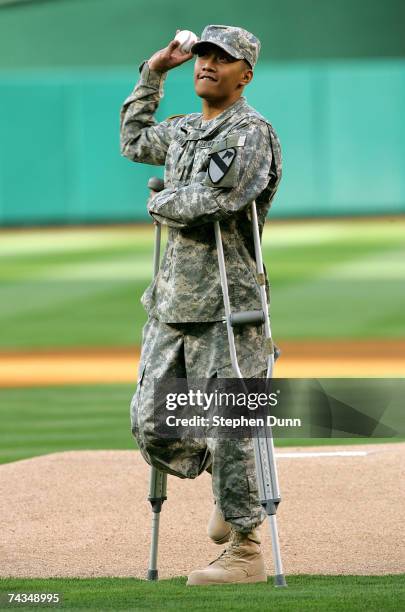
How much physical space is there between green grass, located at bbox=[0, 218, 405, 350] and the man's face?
10284mm

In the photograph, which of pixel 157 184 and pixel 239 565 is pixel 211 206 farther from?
pixel 239 565

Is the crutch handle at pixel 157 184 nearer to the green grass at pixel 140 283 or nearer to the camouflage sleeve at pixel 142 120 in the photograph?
the camouflage sleeve at pixel 142 120

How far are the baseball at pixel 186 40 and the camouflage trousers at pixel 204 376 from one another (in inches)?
46.2

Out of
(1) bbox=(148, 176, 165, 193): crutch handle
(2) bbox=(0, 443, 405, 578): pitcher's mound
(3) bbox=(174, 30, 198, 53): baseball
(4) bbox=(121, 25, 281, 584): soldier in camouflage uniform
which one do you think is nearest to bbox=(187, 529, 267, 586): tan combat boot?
(4) bbox=(121, 25, 281, 584): soldier in camouflage uniform

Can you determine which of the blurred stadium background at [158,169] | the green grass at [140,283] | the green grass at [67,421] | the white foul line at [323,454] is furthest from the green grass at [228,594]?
the blurred stadium background at [158,169]

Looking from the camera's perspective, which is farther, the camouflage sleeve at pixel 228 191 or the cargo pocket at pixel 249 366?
the cargo pocket at pixel 249 366

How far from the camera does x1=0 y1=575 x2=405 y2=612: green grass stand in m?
5.11

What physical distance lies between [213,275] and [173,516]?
2.36m

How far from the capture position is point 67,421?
38.2ft

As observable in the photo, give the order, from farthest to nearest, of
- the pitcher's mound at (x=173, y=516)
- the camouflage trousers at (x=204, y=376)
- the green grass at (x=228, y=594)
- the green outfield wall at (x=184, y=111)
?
1. the green outfield wall at (x=184, y=111)
2. the pitcher's mound at (x=173, y=516)
3. the camouflage trousers at (x=204, y=376)
4. the green grass at (x=228, y=594)

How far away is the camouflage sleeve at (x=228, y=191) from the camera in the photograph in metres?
5.67

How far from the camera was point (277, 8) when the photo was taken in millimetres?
36781

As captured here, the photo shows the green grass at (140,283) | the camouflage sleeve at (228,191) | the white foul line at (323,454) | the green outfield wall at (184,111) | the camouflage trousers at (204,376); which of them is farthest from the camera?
the green outfield wall at (184,111)

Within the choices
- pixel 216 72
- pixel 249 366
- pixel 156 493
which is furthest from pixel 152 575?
pixel 216 72
